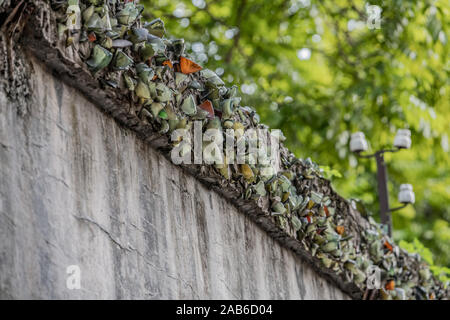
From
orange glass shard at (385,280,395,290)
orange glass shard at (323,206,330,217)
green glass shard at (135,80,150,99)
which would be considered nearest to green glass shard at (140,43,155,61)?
green glass shard at (135,80,150,99)

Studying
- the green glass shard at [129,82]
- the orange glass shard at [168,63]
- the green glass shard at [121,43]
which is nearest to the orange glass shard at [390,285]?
the orange glass shard at [168,63]

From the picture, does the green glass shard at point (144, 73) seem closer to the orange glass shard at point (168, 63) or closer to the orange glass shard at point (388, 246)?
the orange glass shard at point (168, 63)

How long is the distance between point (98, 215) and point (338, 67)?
321 inches

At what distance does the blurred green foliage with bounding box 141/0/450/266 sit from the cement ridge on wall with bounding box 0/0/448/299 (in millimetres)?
3544

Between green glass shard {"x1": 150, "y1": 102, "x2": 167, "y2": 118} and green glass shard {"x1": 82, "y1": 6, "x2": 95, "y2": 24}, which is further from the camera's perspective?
green glass shard {"x1": 150, "y1": 102, "x2": 167, "y2": 118}

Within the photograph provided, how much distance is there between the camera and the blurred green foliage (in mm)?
9156

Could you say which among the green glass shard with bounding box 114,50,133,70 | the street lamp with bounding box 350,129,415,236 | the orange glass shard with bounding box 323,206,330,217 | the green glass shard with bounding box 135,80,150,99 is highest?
the street lamp with bounding box 350,129,415,236

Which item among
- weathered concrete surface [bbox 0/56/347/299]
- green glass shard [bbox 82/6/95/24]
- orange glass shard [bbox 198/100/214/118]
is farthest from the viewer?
orange glass shard [bbox 198/100/214/118]

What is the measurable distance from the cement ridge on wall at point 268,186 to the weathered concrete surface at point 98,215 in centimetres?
6

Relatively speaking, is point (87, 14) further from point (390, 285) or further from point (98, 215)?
point (390, 285)

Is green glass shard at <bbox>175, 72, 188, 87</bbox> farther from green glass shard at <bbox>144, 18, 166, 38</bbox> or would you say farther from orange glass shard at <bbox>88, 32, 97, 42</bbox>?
orange glass shard at <bbox>88, 32, 97, 42</bbox>

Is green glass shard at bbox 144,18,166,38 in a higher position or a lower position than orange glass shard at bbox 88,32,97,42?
higher

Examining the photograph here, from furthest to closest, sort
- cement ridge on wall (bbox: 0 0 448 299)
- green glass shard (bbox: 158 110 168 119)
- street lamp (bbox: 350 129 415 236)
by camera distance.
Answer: street lamp (bbox: 350 129 415 236), green glass shard (bbox: 158 110 168 119), cement ridge on wall (bbox: 0 0 448 299)

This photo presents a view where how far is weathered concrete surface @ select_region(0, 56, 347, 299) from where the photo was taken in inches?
87.2
